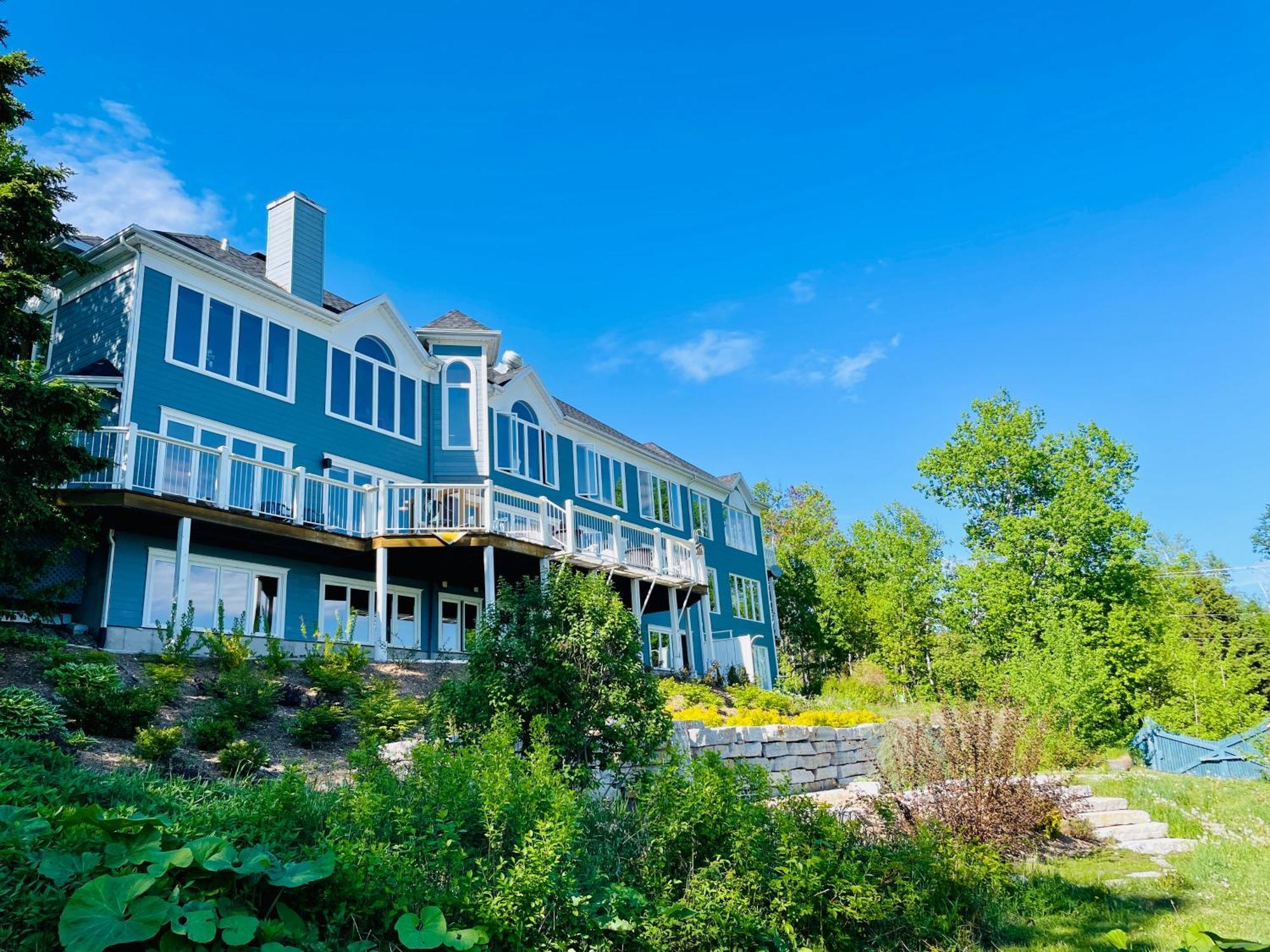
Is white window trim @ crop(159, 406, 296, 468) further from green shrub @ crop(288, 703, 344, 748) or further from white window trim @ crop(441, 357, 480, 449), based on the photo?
green shrub @ crop(288, 703, 344, 748)

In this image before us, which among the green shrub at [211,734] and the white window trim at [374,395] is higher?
the white window trim at [374,395]

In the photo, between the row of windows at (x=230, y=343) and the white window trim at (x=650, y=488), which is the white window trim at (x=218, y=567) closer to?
the row of windows at (x=230, y=343)

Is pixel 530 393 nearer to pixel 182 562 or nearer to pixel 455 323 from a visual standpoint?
pixel 455 323

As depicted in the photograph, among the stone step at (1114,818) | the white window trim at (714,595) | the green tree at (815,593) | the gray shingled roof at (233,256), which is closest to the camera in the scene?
the stone step at (1114,818)

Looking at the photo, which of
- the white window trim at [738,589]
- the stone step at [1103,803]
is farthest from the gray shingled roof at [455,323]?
the stone step at [1103,803]

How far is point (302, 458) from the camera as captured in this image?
16.4m

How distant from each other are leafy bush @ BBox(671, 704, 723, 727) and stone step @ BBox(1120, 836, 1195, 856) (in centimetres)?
525

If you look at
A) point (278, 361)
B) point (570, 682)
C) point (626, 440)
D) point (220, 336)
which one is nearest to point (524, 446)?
point (626, 440)

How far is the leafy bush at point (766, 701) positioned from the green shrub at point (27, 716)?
12.5 metres

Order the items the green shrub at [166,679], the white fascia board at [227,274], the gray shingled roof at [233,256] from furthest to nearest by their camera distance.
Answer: the gray shingled roof at [233,256] < the white fascia board at [227,274] < the green shrub at [166,679]

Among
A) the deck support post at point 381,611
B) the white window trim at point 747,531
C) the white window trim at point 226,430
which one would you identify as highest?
the white window trim at point 747,531

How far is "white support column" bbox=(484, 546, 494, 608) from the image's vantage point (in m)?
15.4

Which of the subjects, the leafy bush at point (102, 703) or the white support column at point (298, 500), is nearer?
the leafy bush at point (102, 703)

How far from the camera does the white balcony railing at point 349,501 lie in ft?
42.4
